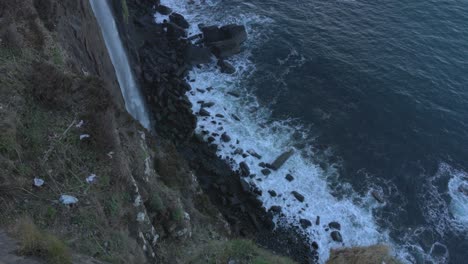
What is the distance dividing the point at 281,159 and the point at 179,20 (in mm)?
20665

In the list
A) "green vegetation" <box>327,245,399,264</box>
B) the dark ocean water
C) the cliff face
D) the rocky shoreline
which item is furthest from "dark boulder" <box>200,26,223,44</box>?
"green vegetation" <box>327,245,399,264</box>

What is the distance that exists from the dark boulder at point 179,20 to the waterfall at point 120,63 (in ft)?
38.9

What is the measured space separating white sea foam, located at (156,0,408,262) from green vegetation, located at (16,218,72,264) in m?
21.0

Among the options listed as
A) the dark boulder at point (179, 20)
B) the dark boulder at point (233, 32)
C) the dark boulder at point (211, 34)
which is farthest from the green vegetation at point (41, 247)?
the dark boulder at point (179, 20)

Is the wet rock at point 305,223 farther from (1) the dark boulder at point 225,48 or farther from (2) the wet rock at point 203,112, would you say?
(1) the dark boulder at point 225,48

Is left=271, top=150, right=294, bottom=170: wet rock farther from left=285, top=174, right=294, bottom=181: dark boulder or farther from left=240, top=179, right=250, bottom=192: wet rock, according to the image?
left=240, top=179, right=250, bottom=192: wet rock

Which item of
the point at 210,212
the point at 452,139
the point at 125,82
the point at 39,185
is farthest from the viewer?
the point at 452,139

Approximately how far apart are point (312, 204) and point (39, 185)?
2208 cm

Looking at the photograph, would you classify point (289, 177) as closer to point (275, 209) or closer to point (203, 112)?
point (275, 209)

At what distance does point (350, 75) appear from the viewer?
1553 inches

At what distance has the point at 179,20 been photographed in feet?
137

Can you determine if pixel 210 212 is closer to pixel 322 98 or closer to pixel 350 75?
pixel 322 98

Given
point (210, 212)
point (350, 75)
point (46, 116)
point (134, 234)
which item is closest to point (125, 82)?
point (210, 212)

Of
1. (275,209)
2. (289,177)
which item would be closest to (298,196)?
(289,177)
